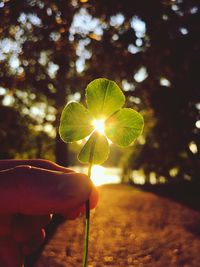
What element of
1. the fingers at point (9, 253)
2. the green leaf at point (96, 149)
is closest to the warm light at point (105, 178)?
the fingers at point (9, 253)

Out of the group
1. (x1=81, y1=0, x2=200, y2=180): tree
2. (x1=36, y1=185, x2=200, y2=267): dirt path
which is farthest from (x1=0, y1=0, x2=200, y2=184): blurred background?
(x1=36, y1=185, x2=200, y2=267): dirt path

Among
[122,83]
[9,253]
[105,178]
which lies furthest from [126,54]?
[105,178]

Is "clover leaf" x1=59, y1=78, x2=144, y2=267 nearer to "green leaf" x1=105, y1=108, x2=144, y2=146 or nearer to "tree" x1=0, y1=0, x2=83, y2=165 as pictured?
"green leaf" x1=105, y1=108, x2=144, y2=146

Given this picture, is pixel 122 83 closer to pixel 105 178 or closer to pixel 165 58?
pixel 165 58

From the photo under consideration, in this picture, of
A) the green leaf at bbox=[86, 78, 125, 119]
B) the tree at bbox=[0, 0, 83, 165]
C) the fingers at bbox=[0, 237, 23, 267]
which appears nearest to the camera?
the green leaf at bbox=[86, 78, 125, 119]

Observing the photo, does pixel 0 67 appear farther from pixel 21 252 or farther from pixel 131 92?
pixel 21 252

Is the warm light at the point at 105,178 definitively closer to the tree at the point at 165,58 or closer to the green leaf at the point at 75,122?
the tree at the point at 165,58
